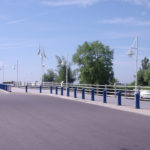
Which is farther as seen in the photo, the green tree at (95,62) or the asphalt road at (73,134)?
the green tree at (95,62)

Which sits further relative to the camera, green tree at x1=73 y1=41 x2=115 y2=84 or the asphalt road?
green tree at x1=73 y1=41 x2=115 y2=84

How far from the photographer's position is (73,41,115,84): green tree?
57594 millimetres

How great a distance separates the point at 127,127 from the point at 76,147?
392 cm

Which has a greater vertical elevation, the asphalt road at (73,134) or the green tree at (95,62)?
the green tree at (95,62)

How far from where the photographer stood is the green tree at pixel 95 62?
57.6 meters

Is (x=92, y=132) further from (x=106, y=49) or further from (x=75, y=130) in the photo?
(x=106, y=49)

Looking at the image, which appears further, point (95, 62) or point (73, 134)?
point (95, 62)

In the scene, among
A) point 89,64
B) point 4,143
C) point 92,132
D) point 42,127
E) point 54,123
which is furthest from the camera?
point 89,64

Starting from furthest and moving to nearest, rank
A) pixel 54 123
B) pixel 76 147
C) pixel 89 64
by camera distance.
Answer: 1. pixel 89 64
2. pixel 54 123
3. pixel 76 147

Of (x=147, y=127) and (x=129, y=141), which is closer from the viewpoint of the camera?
(x=129, y=141)

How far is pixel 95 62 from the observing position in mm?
58469

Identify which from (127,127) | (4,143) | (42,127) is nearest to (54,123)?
(42,127)

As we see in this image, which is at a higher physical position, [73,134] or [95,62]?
[95,62]

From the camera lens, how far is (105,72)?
5850cm
